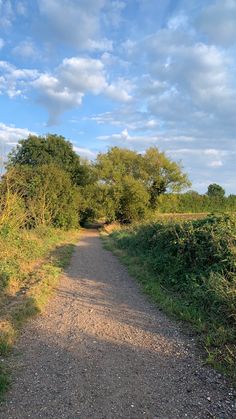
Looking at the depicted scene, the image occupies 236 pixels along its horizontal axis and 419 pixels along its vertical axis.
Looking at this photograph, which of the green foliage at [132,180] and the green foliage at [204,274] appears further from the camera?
the green foliage at [132,180]

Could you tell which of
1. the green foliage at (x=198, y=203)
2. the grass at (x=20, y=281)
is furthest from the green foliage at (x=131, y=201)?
the grass at (x=20, y=281)

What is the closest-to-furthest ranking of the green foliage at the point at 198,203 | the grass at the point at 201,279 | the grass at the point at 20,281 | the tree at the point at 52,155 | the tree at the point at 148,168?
the grass at the point at 201,279 → the grass at the point at 20,281 → the tree at the point at 52,155 → the tree at the point at 148,168 → the green foliage at the point at 198,203

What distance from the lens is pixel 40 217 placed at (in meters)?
19.9

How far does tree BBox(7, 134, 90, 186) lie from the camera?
31.6m

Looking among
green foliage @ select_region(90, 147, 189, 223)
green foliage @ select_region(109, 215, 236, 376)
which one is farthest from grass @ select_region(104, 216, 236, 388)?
green foliage @ select_region(90, 147, 189, 223)

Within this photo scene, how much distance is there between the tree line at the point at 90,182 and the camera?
78.2 feet

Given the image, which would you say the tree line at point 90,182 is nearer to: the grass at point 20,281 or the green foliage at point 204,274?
the grass at point 20,281

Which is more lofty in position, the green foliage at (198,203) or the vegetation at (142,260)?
the green foliage at (198,203)

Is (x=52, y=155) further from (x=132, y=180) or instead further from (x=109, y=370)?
(x=109, y=370)

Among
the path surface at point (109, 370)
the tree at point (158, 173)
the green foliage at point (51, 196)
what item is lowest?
the path surface at point (109, 370)

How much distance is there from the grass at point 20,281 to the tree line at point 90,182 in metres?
5.98

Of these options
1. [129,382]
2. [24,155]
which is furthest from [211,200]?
[129,382]

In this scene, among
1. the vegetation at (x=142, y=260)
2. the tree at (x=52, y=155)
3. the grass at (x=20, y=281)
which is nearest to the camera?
the grass at (x=20, y=281)

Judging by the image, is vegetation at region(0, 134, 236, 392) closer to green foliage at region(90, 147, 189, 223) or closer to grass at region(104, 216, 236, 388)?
grass at region(104, 216, 236, 388)
